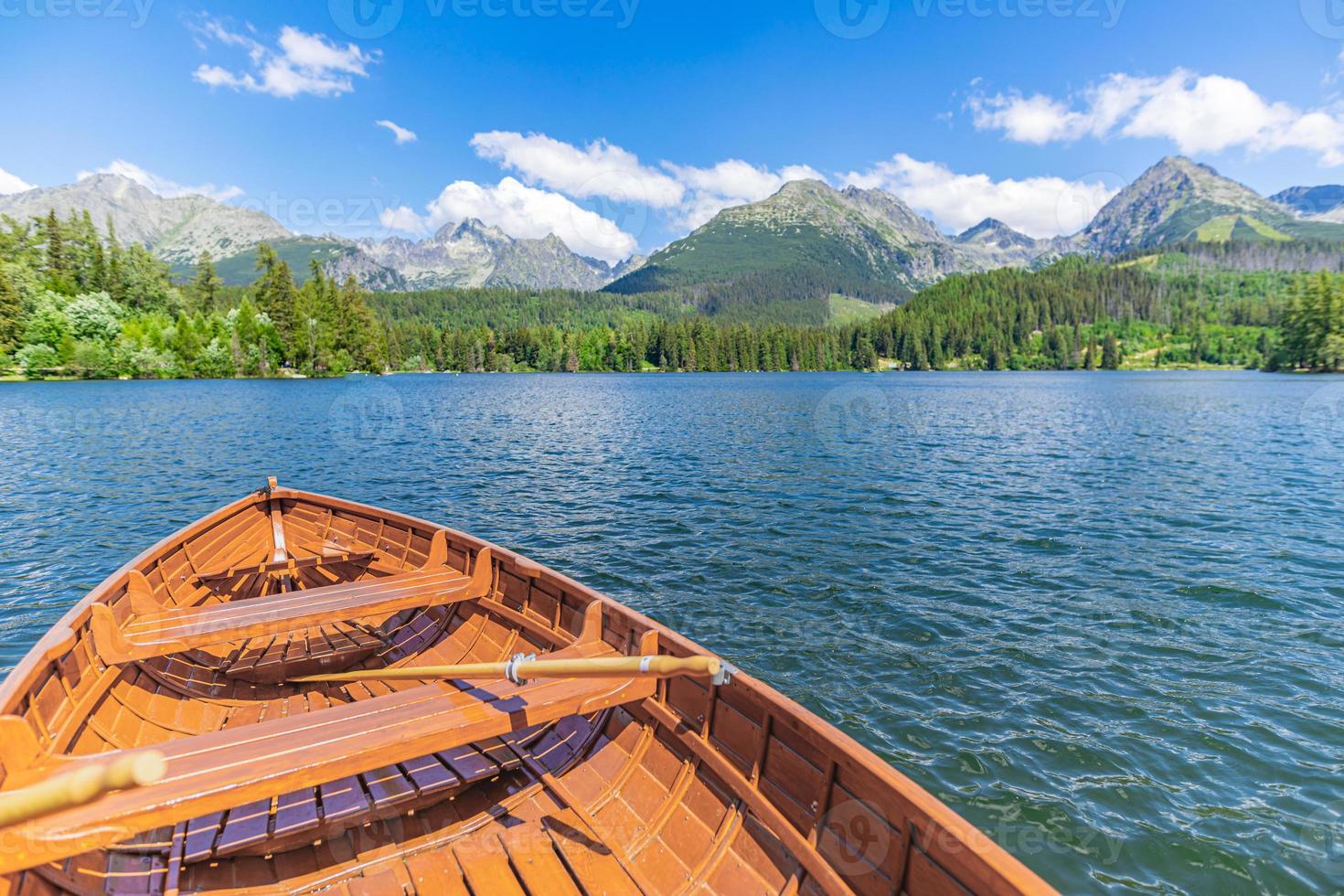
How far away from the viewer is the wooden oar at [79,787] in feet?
10.1

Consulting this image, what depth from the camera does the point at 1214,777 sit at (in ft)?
29.1

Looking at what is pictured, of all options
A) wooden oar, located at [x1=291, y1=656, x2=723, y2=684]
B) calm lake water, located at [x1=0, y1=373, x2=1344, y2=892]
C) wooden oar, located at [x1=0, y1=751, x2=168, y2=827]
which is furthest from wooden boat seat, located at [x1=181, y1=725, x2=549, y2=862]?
calm lake water, located at [x1=0, y1=373, x2=1344, y2=892]

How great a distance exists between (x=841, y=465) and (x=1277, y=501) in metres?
18.4

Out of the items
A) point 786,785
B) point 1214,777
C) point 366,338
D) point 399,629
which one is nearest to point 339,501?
point 399,629

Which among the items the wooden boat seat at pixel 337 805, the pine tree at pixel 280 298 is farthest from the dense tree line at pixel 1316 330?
the pine tree at pixel 280 298

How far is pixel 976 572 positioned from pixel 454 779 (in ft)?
50.8

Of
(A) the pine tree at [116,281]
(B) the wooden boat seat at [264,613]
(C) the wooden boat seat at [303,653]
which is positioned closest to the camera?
(B) the wooden boat seat at [264,613]

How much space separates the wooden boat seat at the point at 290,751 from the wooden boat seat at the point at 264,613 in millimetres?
2634

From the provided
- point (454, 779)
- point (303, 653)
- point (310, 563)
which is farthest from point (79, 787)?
point (310, 563)

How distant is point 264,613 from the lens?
832 cm

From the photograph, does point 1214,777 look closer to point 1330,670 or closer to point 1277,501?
point 1330,670

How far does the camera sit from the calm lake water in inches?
336

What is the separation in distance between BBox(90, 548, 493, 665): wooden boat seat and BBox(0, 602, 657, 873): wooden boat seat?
2.63 m

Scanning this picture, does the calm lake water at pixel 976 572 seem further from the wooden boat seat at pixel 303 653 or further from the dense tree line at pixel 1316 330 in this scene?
the dense tree line at pixel 1316 330
